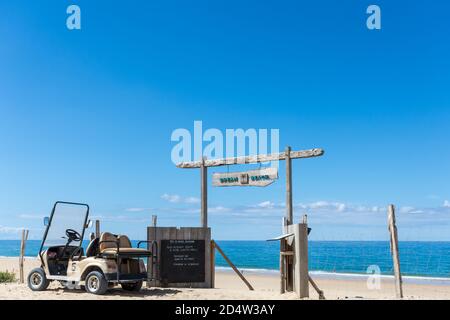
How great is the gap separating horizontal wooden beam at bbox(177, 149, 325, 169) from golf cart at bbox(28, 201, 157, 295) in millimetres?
3225

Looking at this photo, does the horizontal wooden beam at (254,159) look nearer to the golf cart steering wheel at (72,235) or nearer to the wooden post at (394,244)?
the wooden post at (394,244)

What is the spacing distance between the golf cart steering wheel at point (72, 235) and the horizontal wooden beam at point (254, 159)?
13.8ft

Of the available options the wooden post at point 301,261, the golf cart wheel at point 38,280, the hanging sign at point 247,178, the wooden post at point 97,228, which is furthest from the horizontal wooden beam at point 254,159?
the golf cart wheel at point 38,280

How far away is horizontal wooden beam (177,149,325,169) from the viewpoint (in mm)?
13391

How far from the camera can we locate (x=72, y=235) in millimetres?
12672

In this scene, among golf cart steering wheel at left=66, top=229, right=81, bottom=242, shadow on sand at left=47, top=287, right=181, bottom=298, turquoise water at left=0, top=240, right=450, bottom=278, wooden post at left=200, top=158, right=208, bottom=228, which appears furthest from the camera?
turquoise water at left=0, top=240, right=450, bottom=278

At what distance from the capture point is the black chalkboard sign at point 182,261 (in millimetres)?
14008

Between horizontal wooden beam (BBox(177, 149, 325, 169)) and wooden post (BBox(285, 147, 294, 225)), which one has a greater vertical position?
horizontal wooden beam (BBox(177, 149, 325, 169))

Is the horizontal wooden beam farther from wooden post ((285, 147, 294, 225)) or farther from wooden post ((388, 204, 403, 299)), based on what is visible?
wooden post ((388, 204, 403, 299))

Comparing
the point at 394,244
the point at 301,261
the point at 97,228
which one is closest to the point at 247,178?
the point at 301,261

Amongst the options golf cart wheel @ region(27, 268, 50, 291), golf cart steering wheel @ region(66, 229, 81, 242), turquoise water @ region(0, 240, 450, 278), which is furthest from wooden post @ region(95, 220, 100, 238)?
turquoise water @ region(0, 240, 450, 278)

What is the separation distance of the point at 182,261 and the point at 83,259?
2.85 m
